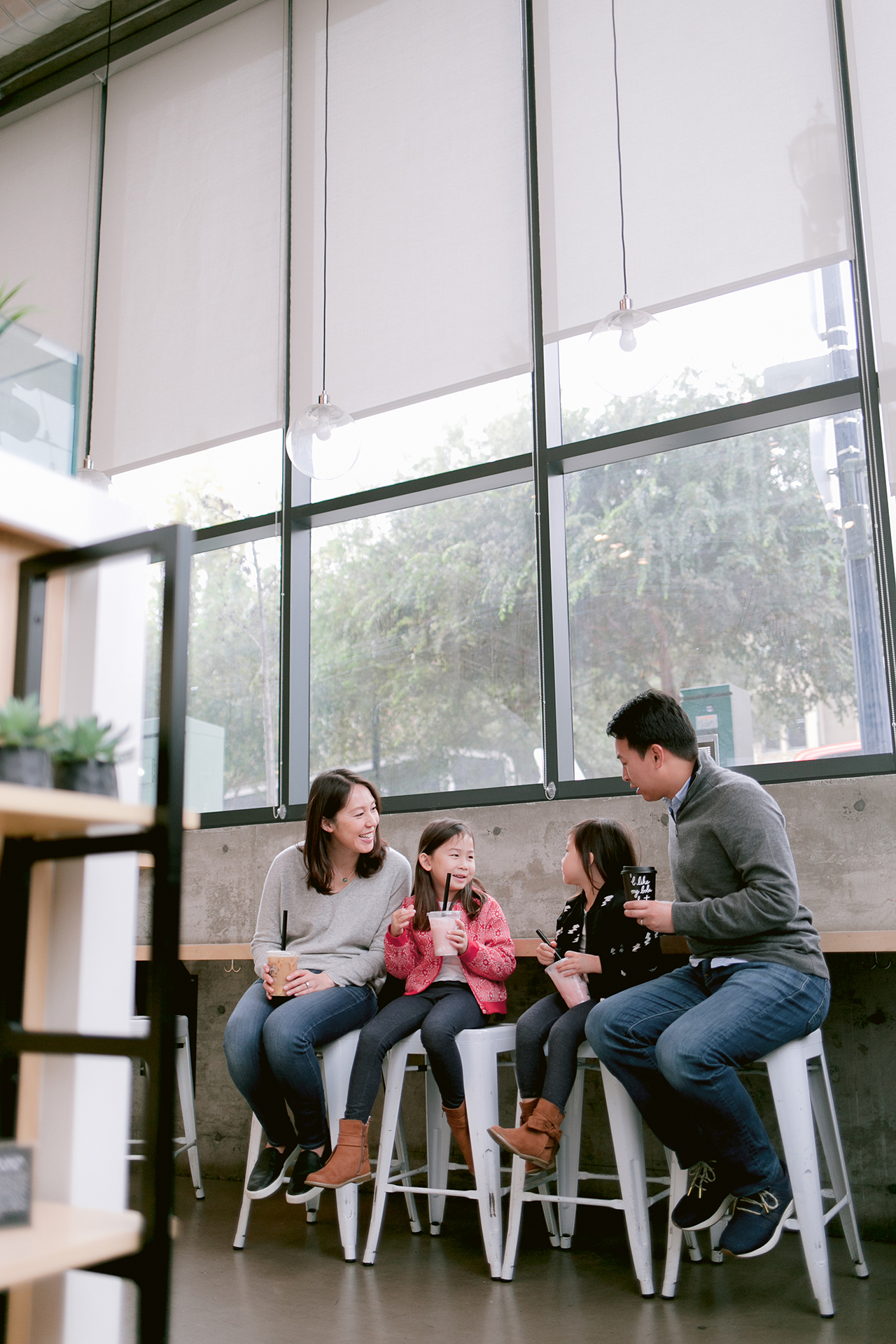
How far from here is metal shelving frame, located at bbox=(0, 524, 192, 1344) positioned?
124cm

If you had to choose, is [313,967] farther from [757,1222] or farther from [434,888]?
[757,1222]

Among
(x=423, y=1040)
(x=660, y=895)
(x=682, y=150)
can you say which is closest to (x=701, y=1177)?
(x=423, y=1040)

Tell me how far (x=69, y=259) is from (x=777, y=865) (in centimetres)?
444

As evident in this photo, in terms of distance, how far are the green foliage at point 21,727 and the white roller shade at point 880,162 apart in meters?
2.52

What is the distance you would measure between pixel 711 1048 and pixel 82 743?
147 cm

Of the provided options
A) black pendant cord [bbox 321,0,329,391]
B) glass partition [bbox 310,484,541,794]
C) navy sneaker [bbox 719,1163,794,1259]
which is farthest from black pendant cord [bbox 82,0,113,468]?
navy sneaker [bbox 719,1163,794,1259]

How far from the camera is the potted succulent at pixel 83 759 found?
1.28 m

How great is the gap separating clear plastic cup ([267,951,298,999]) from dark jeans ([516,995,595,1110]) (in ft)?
2.01

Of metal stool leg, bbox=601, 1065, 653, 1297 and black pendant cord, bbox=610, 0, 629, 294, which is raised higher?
black pendant cord, bbox=610, 0, 629, 294

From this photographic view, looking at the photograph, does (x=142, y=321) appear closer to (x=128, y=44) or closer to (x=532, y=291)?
(x=128, y=44)

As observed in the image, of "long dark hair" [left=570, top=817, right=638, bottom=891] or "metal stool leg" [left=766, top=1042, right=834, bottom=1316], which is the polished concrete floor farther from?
"long dark hair" [left=570, top=817, right=638, bottom=891]

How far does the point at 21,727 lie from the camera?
1.23 metres

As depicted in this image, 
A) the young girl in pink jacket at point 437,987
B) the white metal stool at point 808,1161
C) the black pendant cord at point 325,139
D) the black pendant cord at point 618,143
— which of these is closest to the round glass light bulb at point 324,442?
the black pendant cord at point 325,139

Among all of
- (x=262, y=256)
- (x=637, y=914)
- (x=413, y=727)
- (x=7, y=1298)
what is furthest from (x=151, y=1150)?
→ (x=262, y=256)
